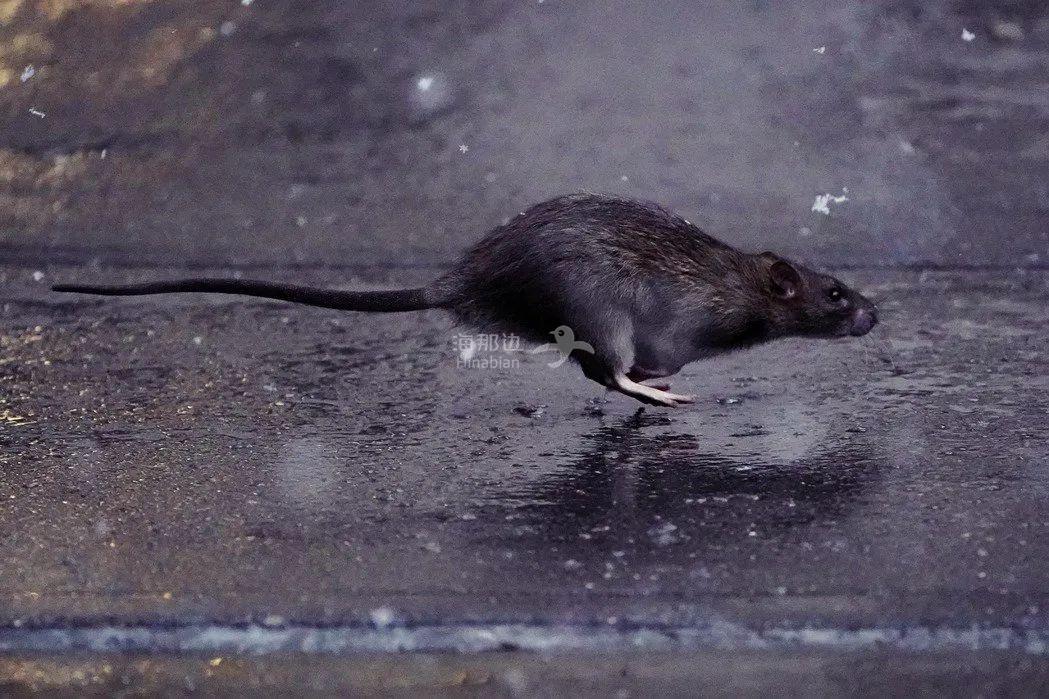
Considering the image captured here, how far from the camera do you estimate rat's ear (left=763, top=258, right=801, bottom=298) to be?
13.8 ft

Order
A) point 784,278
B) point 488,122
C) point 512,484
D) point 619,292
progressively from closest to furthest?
point 512,484 < point 619,292 < point 784,278 < point 488,122

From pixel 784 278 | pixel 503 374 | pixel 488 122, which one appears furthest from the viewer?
pixel 488 122

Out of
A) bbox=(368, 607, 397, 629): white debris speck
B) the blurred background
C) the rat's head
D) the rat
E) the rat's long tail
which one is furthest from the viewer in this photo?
the blurred background

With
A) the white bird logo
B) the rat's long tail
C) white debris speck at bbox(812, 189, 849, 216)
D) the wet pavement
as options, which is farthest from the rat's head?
white debris speck at bbox(812, 189, 849, 216)

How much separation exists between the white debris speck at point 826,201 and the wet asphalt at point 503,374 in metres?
0.02

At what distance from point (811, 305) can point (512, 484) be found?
1.19 m

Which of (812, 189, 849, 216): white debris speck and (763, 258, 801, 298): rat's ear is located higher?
(763, 258, 801, 298): rat's ear

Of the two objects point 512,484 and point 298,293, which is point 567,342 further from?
point 298,293

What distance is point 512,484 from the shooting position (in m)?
3.63

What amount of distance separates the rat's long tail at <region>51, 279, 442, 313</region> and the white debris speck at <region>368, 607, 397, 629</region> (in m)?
1.39

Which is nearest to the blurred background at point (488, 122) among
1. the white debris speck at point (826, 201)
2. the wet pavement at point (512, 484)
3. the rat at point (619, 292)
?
the white debris speck at point (826, 201)

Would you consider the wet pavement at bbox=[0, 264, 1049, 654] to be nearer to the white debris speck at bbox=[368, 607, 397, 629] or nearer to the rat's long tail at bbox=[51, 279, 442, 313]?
the white debris speck at bbox=[368, 607, 397, 629]

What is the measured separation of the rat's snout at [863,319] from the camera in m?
4.34

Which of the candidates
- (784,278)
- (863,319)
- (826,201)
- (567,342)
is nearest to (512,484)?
(567,342)
